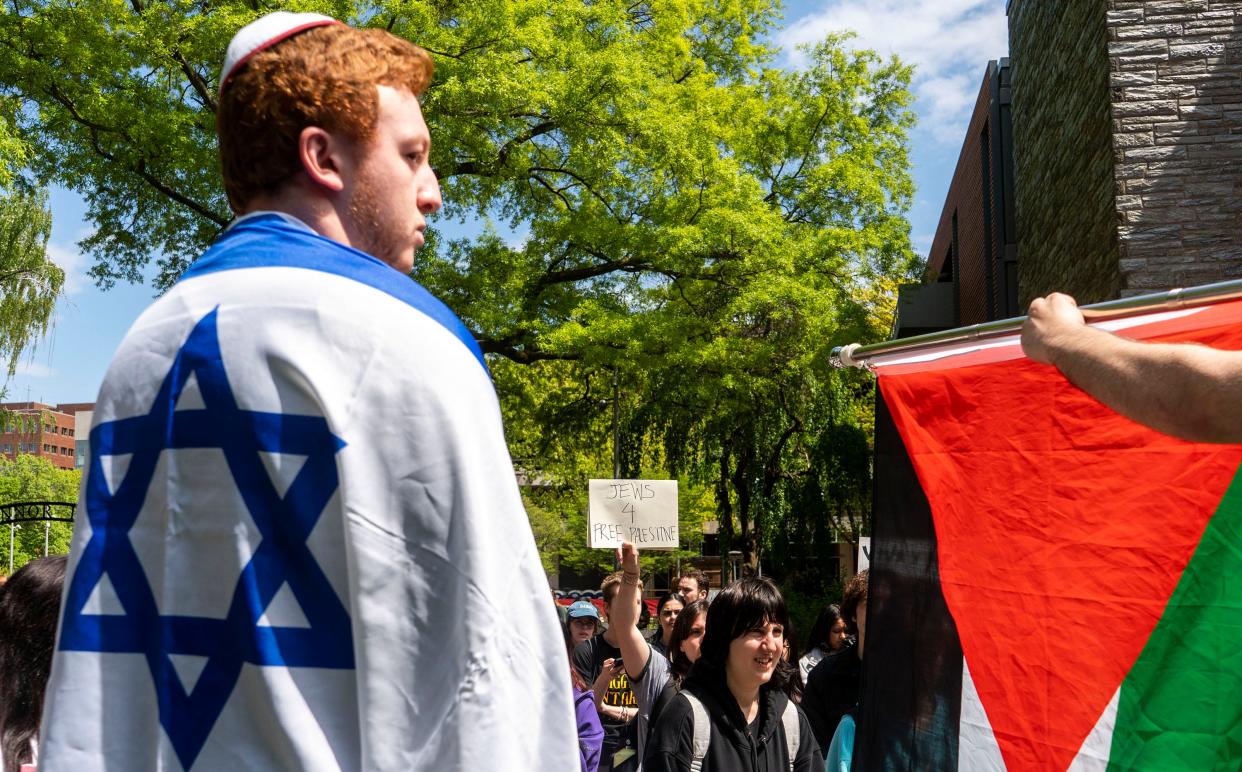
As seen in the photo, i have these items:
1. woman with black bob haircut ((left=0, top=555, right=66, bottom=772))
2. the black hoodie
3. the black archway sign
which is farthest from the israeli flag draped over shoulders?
the black hoodie

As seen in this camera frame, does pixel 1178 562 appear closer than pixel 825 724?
Yes

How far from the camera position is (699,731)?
4.35m

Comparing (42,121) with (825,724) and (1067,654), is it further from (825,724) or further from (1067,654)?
(1067,654)

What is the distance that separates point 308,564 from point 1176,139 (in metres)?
10.6

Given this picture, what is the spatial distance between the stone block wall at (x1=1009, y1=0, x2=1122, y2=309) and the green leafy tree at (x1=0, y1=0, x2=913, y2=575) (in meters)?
3.69

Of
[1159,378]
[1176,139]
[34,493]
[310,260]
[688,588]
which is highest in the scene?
[1176,139]

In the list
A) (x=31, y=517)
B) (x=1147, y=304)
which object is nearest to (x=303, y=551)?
(x=1147, y=304)

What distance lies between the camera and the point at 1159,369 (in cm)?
182

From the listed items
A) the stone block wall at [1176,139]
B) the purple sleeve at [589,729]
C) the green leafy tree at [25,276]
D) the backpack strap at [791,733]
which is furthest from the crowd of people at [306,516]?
the green leafy tree at [25,276]

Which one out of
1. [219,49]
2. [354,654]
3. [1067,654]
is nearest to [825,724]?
[1067,654]

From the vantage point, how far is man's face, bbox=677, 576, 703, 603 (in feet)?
33.5

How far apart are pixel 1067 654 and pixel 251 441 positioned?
195cm

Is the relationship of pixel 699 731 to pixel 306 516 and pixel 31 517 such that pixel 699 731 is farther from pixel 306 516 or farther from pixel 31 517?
pixel 31 517

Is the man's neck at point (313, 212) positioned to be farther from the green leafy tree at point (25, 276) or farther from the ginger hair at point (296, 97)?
the green leafy tree at point (25, 276)
